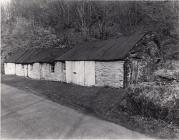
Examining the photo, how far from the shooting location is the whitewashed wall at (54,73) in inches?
1049

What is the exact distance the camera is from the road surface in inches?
340

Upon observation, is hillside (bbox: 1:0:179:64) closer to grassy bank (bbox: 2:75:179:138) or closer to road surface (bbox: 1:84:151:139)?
grassy bank (bbox: 2:75:179:138)

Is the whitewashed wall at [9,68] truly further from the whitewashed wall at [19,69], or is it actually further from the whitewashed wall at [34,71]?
the whitewashed wall at [34,71]

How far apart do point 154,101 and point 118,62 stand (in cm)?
993

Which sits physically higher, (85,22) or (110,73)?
(85,22)

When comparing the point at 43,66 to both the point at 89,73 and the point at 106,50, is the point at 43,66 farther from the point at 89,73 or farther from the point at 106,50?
the point at 106,50

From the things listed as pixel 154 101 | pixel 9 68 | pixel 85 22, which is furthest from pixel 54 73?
pixel 85 22

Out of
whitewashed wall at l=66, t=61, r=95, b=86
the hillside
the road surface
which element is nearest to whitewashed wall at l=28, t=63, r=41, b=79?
whitewashed wall at l=66, t=61, r=95, b=86

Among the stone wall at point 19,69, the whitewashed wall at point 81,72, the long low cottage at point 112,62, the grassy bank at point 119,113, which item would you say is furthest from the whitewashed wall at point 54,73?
the grassy bank at point 119,113

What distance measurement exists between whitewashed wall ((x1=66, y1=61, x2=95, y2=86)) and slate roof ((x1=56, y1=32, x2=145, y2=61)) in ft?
1.86

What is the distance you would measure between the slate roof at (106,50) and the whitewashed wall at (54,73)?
5.55ft

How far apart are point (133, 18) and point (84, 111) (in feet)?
116

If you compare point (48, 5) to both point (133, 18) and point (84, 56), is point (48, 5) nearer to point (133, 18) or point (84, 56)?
point (133, 18)

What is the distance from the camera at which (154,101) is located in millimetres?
9883
